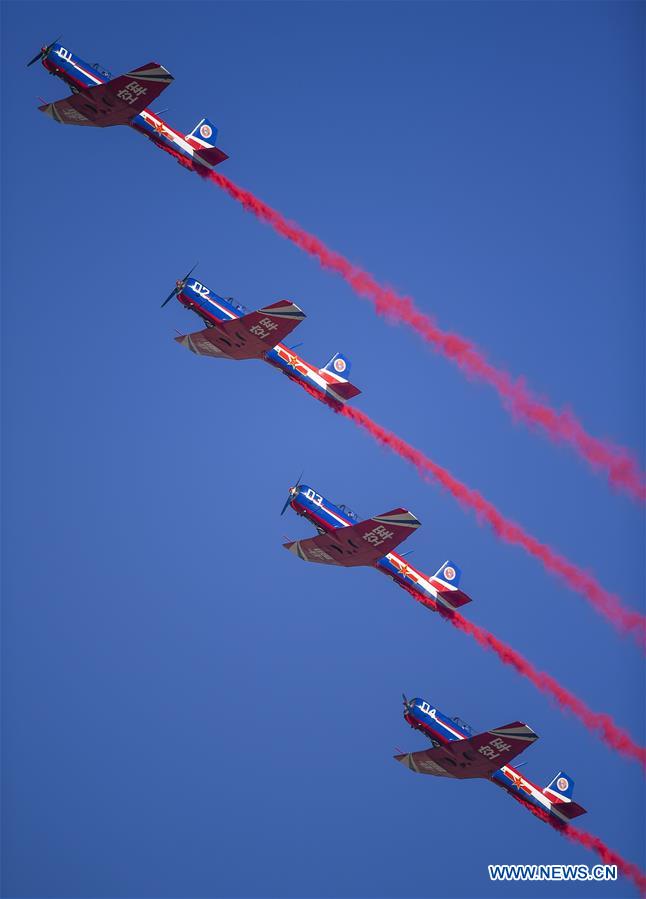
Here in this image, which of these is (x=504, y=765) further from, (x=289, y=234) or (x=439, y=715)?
(x=289, y=234)

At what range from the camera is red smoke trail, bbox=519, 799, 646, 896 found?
64.6 m

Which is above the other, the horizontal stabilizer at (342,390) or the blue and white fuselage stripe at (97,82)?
the blue and white fuselage stripe at (97,82)

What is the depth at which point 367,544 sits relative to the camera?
62344 mm

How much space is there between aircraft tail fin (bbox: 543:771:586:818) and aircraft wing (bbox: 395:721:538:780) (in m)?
2.94

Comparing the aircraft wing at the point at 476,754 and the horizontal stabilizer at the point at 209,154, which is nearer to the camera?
the aircraft wing at the point at 476,754

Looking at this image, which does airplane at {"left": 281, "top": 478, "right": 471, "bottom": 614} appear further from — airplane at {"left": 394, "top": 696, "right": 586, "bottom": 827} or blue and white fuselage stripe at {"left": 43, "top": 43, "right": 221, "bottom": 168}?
blue and white fuselage stripe at {"left": 43, "top": 43, "right": 221, "bottom": 168}

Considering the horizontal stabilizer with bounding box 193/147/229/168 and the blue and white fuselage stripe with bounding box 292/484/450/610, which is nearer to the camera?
the blue and white fuselage stripe with bounding box 292/484/450/610

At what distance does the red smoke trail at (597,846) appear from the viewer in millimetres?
64625

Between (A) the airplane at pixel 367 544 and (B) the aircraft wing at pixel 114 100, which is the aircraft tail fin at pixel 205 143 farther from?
(A) the airplane at pixel 367 544

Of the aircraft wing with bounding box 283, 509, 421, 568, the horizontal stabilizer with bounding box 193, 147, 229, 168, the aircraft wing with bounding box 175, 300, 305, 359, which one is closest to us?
the aircraft wing with bounding box 283, 509, 421, 568

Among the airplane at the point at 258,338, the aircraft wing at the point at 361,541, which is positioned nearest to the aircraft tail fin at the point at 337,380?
the airplane at the point at 258,338

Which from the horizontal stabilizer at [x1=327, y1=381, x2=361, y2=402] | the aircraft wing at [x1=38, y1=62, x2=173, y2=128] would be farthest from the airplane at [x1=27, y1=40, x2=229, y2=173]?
the horizontal stabilizer at [x1=327, y1=381, x2=361, y2=402]

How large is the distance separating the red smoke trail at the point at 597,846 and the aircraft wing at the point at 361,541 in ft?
41.4

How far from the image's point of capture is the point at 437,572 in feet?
215
